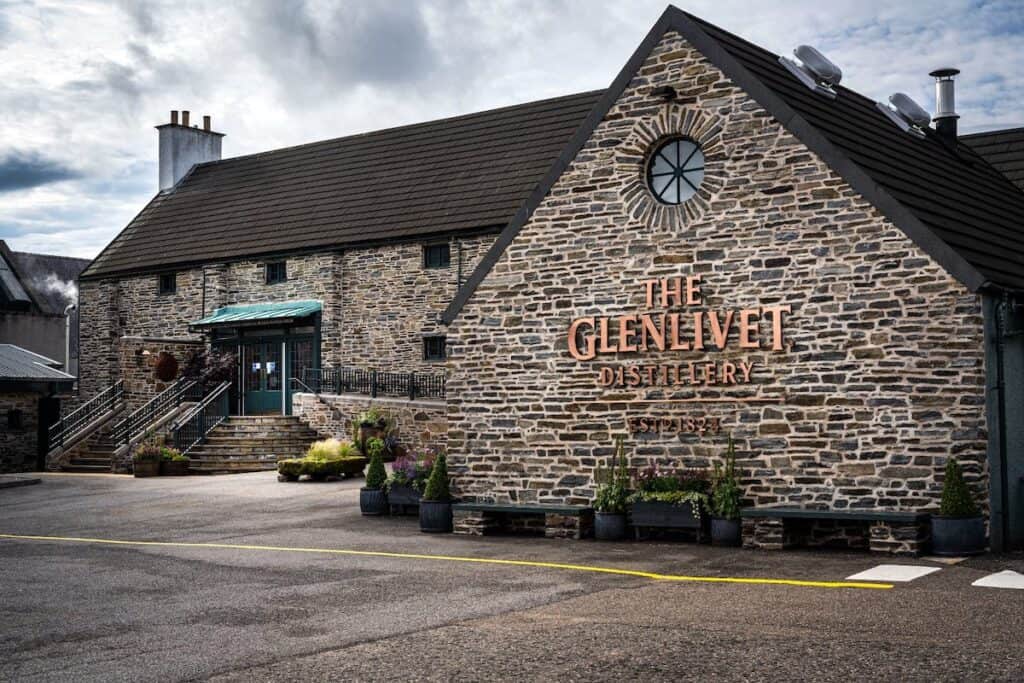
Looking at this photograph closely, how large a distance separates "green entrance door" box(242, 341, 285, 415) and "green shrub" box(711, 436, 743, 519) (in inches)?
812

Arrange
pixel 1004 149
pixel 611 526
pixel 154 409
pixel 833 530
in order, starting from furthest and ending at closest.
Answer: pixel 154 409, pixel 1004 149, pixel 611 526, pixel 833 530

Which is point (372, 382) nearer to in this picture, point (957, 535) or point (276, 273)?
point (276, 273)

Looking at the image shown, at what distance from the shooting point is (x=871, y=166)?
15203 millimetres

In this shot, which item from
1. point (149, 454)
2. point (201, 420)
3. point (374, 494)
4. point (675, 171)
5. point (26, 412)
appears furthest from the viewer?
A: point (26, 412)

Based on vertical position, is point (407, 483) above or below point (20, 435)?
below

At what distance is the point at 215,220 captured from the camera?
37812mm

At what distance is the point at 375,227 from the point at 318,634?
23.6 m

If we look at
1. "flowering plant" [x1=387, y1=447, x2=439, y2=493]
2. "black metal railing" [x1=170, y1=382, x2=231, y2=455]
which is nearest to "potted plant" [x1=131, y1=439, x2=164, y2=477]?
"black metal railing" [x1=170, y1=382, x2=231, y2=455]

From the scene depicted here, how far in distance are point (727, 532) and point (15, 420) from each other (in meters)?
25.9

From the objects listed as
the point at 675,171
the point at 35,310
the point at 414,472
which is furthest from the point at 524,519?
the point at 35,310

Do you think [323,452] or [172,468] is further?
[172,468]

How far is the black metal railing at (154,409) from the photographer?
A: 32.2m

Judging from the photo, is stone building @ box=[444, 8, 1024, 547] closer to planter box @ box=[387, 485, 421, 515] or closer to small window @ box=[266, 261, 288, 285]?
planter box @ box=[387, 485, 421, 515]

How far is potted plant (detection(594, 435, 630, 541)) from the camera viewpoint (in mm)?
15766
